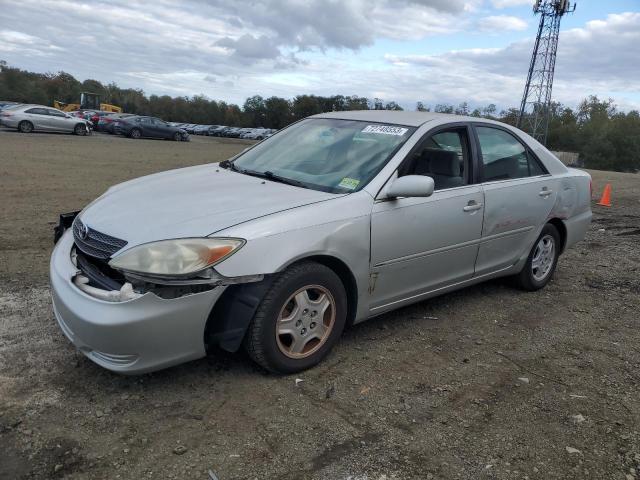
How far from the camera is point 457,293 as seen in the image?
516 cm

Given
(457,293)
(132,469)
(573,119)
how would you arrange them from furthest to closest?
(573,119), (457,293), (132,469)

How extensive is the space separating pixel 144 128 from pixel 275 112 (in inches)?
2300

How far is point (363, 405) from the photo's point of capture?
10.2 ft

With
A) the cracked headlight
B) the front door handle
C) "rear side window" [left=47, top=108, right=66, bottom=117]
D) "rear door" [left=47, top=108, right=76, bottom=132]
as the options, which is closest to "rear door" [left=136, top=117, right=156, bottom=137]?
"rear door" [left=47, top=108, right=76, bottom=132]

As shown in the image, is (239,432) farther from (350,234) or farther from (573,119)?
(573,119)

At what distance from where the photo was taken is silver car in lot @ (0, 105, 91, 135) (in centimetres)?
2497

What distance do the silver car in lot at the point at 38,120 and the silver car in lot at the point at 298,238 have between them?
2459cm

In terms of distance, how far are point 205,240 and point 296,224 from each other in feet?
1.80

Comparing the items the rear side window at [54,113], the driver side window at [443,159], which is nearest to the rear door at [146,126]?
the rear side window at [54,113]

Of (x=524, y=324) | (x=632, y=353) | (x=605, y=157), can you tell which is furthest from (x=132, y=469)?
(x=605, y=157)

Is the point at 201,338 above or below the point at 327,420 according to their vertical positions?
above

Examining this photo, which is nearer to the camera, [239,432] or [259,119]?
[239,432]

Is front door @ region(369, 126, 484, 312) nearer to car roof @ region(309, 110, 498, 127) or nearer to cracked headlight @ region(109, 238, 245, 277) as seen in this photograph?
car roof @ region(309, 110, 498, 127)

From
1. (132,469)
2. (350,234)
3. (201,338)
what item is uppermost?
(350,234)
